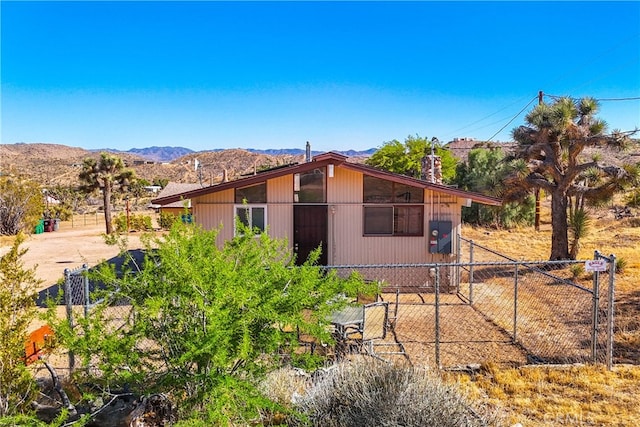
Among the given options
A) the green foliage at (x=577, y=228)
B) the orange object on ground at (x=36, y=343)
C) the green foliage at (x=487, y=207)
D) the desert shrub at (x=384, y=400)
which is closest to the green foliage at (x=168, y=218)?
the orange object on ground at (x=36, y=343)

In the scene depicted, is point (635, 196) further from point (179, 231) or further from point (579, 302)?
point (179, 231)

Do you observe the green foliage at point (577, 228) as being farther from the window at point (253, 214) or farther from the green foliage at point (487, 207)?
the window at point (253, 214)

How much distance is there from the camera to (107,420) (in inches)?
179

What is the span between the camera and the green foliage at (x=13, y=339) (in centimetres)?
436

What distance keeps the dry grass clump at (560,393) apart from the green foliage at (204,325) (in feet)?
7.91

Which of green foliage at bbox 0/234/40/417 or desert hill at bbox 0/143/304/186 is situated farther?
desert hill at bbox 0/143/304/186

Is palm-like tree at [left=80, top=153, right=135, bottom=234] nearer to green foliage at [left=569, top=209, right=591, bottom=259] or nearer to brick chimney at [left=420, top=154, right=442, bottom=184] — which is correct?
brick chimney at [left=420, top=154, right=442, bottom=184]

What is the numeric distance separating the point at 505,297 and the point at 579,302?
1723 mm

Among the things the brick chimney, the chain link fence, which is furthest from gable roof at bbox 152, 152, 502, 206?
the brick chimney

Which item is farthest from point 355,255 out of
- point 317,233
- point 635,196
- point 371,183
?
point 635,196

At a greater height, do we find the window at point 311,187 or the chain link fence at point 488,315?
the window at point 311,187

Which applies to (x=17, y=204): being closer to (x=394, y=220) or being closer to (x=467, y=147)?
(x=394, y=220)

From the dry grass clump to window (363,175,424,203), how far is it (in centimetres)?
694

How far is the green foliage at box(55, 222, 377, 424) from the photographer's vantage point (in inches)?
155
